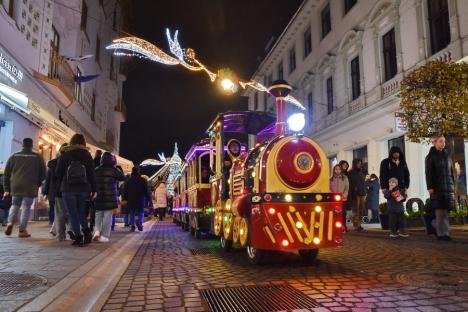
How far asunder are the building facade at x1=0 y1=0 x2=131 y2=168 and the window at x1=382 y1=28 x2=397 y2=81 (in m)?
12.5

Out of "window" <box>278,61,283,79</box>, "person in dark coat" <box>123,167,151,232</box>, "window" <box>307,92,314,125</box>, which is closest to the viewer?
"person in dark coat" <box>123,167,151,232</box>

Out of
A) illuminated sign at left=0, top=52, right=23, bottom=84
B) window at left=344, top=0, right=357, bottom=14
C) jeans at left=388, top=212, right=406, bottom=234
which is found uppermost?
window at left=344, top=0, right=357, bottom=14

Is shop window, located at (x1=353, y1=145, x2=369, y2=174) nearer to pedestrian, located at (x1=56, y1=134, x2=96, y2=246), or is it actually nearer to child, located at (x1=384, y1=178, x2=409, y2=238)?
child, located at (x1=384, y1=178, x2=409, y2=238)

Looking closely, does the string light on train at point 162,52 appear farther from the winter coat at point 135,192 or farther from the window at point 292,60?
the window at point 292,60

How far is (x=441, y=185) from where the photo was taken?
25.8 feet

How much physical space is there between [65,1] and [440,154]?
14.6m

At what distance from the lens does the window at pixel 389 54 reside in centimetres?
1770

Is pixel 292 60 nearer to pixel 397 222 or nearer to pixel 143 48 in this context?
pixel 143 48

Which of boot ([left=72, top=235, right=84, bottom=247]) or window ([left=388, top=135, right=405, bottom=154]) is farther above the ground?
window ([left=388, top=135, right=405, bottom=154])

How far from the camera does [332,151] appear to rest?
23141mm

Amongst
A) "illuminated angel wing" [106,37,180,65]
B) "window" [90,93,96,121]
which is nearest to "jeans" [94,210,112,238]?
"illuminated angel wing" [106,37,180,65]

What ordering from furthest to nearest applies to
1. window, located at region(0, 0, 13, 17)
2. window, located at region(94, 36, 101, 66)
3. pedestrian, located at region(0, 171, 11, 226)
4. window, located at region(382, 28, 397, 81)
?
window, located at region(94, 36, 101, 66) → window, located at region(382, 28, 397, 81) → pedestrian, located at region(0, 171, 11, 226) → window, located at region(0, 0, 13, 17)

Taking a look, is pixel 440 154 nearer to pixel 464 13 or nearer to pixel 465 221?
pixel 465 221

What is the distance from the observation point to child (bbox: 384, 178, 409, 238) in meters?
8.91
